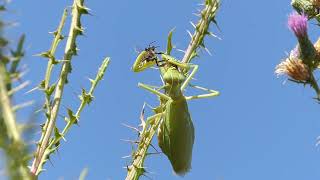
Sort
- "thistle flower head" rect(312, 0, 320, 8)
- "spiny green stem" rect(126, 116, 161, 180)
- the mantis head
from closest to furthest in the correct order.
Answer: "spiny green stem" rect(126, 116, 161, 180), the mantis head, "thistle flower head" rect(312, 0, 320, 8)

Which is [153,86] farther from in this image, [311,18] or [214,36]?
[311,18]

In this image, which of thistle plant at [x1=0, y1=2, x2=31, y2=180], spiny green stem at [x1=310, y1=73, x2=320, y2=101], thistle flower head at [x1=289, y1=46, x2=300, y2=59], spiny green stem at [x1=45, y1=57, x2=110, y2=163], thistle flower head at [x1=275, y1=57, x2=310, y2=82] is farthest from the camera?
thistle flower head at [x1=289, y1=46, x2=300, y2=59]

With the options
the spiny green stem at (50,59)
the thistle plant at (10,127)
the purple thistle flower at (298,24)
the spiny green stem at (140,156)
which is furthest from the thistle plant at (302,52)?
the thistle plant at (10,127)

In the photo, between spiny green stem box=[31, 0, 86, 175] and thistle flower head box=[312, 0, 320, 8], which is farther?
thistle flower head box=[312, 0, 320, 8]

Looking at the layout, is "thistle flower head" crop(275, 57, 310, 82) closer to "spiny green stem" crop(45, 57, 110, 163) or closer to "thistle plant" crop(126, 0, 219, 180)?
"thistle plant" crop(126, 0, 219, 180)

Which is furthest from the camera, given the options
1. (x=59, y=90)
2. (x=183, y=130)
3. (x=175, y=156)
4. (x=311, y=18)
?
(x=311, y=18)

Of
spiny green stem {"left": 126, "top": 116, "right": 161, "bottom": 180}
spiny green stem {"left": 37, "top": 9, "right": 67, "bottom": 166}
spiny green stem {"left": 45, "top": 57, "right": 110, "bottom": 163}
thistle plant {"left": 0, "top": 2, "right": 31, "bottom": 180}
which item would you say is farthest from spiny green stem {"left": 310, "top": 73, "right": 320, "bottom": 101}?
thistle plant {"left": 0, "top": 2, "right": 31, "bottom": 180}

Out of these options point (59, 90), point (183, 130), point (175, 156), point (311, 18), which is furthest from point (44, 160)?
point (311, 18)
